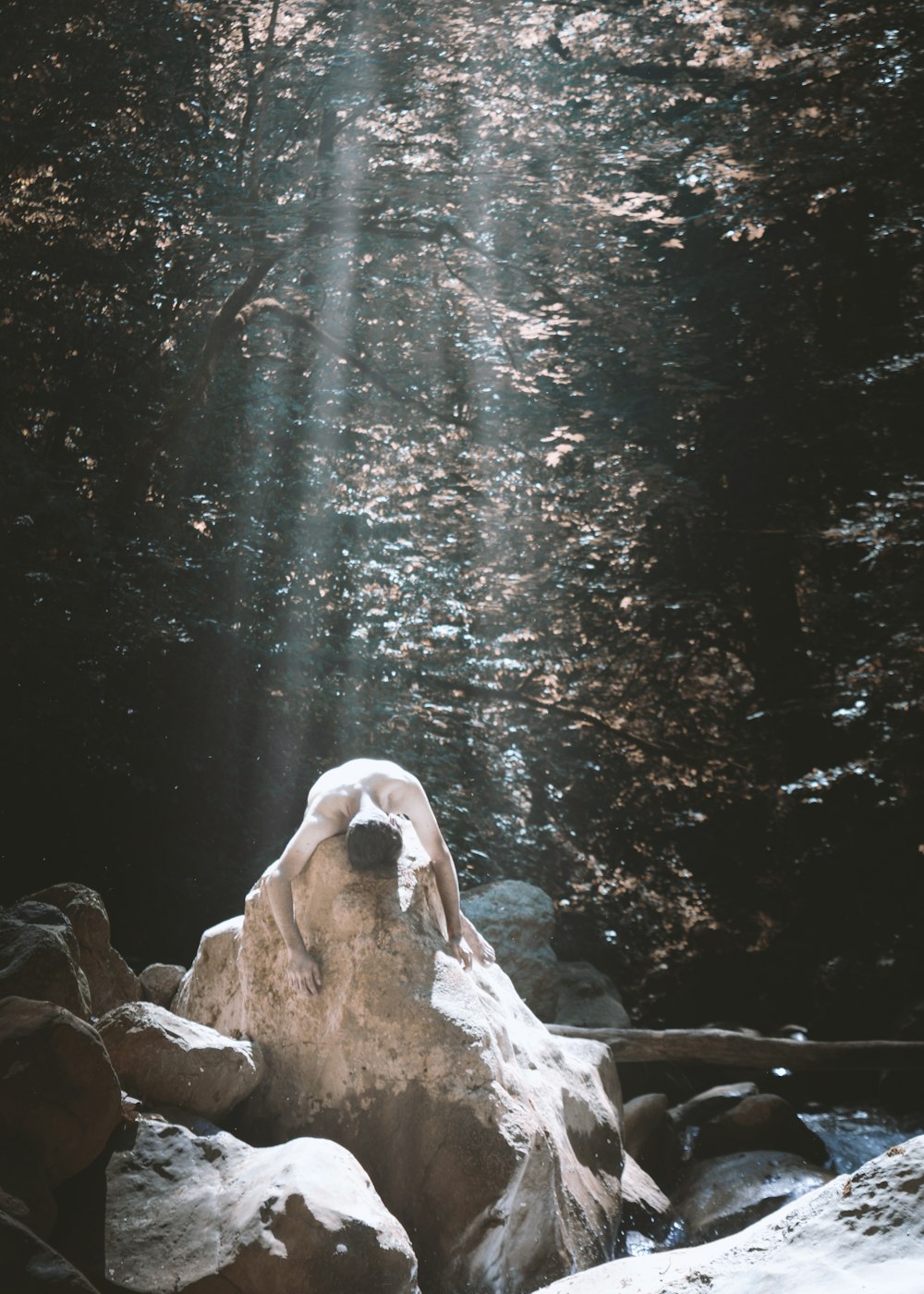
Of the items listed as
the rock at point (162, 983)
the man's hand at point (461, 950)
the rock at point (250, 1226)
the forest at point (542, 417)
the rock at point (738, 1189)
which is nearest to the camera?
the rock at point (250, 1226)

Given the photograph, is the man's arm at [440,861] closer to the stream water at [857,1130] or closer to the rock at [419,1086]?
the rock at [419,1086]

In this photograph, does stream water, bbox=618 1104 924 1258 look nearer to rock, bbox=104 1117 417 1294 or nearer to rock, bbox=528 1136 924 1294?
rock, bbox=104 1117 417 1294

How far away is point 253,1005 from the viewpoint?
3516 millimetres

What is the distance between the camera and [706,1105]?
5.65 m

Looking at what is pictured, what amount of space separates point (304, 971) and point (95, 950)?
1.25m

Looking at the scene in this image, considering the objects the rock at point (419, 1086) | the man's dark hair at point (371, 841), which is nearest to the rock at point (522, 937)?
the rock at point (419, 1086)

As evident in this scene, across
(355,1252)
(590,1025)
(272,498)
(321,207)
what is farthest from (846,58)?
(355,1252)

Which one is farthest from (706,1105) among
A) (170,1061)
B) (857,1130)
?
(170,1061)

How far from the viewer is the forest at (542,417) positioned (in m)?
7.94

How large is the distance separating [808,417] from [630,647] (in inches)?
99.6

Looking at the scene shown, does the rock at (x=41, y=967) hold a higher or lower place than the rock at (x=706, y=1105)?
higher

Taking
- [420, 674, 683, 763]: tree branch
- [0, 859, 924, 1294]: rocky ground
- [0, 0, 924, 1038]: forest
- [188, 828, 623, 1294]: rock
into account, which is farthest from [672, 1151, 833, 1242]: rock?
[420, 674, 683, 763]: tree branch

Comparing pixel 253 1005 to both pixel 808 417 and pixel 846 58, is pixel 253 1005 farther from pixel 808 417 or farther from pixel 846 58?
pixel 846 58

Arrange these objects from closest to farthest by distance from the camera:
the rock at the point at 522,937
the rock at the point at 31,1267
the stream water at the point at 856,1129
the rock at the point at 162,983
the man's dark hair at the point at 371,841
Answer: the rock at the point at 31,1267 → the man's dark hair at the point at 371,841 → the rock at the point at 162,983 → the stream water at the point at 856,1129 → the rock at the point at 522,937
